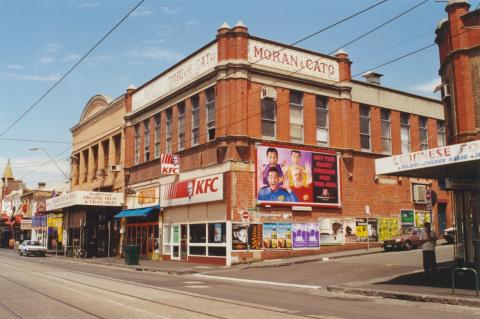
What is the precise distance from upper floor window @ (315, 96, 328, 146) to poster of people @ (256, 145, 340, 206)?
1.06 metres

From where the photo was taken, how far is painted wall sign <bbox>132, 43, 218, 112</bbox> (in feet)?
98.6

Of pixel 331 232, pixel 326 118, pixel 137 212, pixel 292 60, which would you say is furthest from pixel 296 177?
pixel 137 212

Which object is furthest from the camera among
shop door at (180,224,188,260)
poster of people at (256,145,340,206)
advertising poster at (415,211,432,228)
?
advertising poster at (415,211,432,228)

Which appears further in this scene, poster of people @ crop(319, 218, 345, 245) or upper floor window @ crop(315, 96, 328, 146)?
upper floor window @ crop(315, 96, 328, 146)

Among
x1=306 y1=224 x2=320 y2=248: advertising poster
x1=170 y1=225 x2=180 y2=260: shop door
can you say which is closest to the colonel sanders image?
x1=170 y1=225 x2=180 y2=260: shop door

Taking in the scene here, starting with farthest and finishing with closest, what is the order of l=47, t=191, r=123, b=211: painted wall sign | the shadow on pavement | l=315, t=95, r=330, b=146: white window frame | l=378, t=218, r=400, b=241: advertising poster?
l=47, t=191, r=123, b=211: painted wall sign < l=378, t=218, r=400, b=241: advertising poster < l=315, t=95, r=330, b=146: white window frame < the shadow on pavement

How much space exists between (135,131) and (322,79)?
15256mm

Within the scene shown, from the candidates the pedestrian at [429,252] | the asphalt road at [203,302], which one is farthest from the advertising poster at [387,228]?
the pedestrian at [429,252]

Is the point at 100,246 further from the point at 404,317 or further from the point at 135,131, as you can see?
the point at 404,317

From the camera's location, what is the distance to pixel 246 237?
27062mm

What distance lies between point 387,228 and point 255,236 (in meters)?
10.7

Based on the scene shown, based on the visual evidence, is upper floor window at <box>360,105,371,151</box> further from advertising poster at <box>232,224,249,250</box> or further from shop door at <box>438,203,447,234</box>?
advertising poster at <box>232,224,249,250</box>

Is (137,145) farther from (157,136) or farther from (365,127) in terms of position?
(365,127)

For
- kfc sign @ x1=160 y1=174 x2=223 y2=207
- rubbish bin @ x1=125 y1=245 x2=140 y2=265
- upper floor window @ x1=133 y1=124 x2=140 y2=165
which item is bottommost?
rubbish bin @ x1=125 y1=245 x2=140 y2=265
